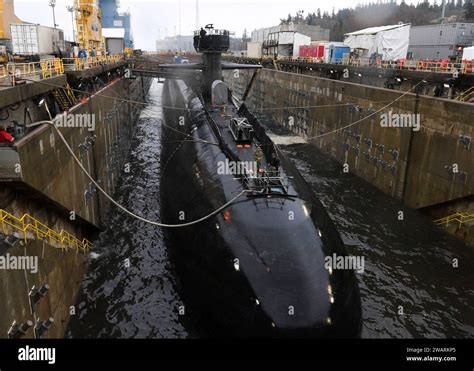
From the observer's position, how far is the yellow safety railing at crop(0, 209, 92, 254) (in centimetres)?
1203

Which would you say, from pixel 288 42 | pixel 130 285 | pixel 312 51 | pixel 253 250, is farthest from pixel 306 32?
pixel 253 250

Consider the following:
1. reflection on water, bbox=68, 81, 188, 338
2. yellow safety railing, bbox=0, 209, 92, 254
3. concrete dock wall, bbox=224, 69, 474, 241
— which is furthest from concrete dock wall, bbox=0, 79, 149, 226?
concrete dock wall, bbox=224, 69, 474, 241

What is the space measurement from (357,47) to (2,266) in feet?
197

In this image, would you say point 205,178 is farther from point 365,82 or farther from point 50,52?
point 365,82

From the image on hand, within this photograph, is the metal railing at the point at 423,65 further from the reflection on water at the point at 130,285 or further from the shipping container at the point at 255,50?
the shipping container at the point at 255,50

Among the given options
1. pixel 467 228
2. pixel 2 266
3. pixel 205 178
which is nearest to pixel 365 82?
pixel 467 228

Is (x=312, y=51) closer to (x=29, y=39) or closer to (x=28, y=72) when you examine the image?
(x=29, y=39)

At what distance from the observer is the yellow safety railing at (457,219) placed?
2318cm

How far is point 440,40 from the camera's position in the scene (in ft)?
212

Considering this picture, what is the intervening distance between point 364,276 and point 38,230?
48.6ft

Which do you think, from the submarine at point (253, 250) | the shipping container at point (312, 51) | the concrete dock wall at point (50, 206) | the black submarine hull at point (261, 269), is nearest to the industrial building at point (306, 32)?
the shipping container at point (312, 51)

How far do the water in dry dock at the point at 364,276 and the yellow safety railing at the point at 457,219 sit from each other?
2.05 feet

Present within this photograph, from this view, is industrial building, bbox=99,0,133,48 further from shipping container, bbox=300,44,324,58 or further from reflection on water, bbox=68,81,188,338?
reflection on water, bbox=68,81,188,338

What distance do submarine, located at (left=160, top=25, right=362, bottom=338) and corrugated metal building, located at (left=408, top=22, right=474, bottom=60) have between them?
2069 inches
